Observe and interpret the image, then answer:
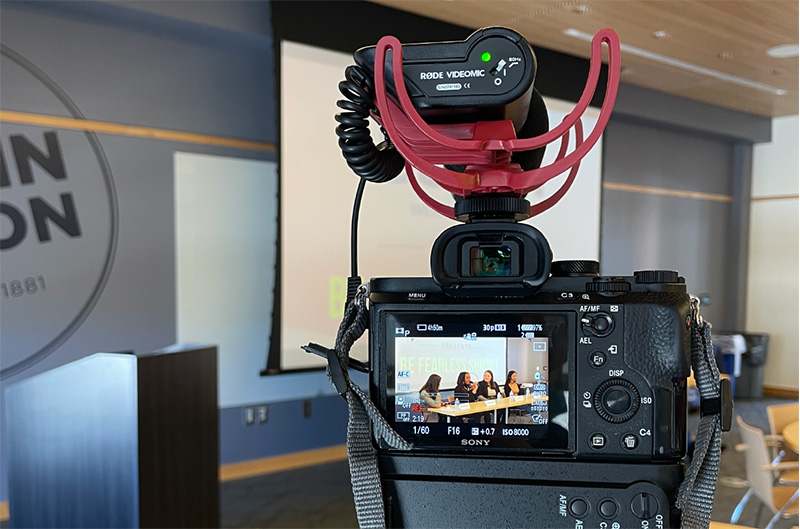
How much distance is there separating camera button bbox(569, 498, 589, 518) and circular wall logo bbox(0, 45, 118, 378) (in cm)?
321

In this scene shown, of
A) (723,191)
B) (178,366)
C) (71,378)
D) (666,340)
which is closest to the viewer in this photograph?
(666,340)

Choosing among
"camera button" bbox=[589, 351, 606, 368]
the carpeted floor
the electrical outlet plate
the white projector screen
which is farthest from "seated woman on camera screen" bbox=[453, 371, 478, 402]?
the electrical outlet plate

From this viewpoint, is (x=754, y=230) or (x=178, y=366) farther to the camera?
(x=178, y=366)

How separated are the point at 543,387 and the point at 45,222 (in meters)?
3.21

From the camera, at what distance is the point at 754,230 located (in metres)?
0.96

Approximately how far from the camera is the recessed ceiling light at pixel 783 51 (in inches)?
34.7

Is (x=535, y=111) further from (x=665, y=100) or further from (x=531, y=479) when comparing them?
(x=665, y=100)

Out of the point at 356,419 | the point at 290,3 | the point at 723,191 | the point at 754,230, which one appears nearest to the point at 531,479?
the point at 356,419

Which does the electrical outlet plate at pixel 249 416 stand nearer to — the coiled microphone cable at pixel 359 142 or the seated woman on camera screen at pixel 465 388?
the coiled microphone cable at pixel 359 142

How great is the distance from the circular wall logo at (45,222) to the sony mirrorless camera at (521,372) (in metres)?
3.04

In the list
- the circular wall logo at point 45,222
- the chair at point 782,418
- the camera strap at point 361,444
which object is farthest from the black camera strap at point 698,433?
the circular wall logo at point 45,222

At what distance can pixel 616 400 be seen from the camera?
71 cm

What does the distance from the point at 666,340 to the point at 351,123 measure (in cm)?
45

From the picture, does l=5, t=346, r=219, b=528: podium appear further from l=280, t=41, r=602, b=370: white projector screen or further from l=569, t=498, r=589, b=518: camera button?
l=569, t=498, r=589, b=518: camera button
